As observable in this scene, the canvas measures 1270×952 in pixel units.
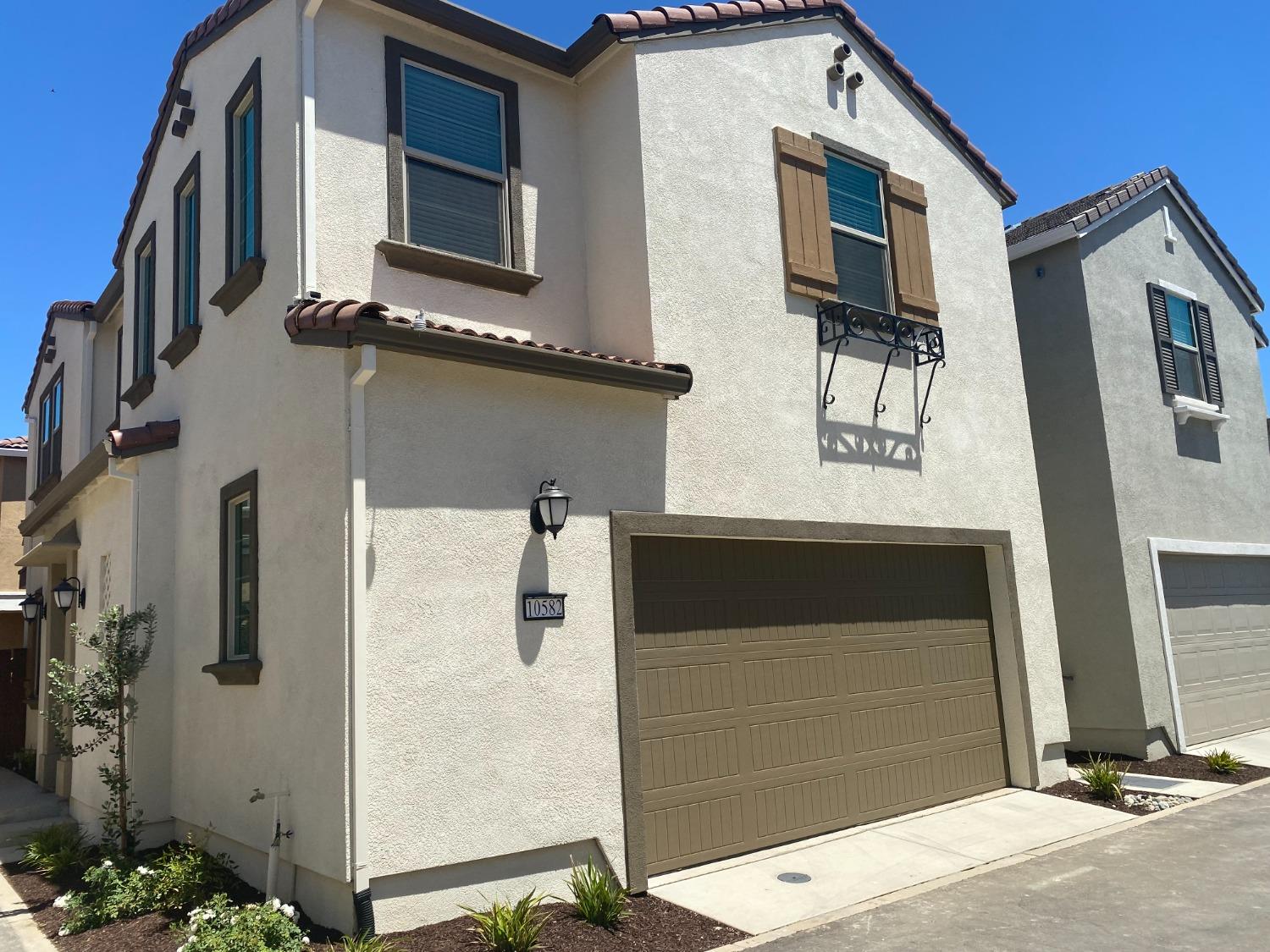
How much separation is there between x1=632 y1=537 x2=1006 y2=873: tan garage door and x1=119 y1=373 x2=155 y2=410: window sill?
20.8 ft

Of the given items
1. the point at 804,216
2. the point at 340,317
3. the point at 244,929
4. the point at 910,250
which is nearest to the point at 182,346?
the point at 340,317

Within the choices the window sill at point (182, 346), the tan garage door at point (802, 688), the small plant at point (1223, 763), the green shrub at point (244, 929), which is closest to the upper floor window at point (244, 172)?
the window sill at point (182, 346)

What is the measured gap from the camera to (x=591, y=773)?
6.79 meters

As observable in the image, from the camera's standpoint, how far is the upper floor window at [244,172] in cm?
797

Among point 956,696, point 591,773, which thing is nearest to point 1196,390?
point 956,696

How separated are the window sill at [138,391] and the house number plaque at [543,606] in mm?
6280

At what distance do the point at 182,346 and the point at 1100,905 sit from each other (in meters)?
9.01

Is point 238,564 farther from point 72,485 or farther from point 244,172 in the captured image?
point 72,485

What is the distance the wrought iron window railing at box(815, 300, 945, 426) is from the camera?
902cm

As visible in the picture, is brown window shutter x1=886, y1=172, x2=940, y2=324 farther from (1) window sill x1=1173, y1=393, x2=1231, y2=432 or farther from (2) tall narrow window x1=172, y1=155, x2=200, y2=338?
(2) tall narrow window x1=172, y1=155, x2=200, y2=338

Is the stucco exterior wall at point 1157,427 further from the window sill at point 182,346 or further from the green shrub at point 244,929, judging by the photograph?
the window sill at point 182,346

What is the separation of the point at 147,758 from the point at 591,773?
443 cm

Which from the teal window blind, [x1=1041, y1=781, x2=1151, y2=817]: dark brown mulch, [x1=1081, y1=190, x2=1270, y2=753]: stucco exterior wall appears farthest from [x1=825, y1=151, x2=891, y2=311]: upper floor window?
[x1=1041, y1=781, x2=1151, y2=817]: dark brown mulch

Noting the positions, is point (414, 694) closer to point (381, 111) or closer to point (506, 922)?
point (506, 922)
